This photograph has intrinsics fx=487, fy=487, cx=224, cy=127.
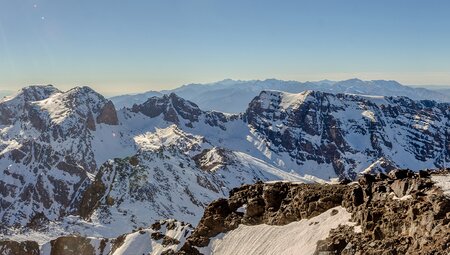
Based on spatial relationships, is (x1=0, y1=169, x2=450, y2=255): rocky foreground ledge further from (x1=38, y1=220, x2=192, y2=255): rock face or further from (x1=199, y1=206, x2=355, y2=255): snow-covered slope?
(x1=199, y1=206, x2=355, y2=255): snow-covered slope

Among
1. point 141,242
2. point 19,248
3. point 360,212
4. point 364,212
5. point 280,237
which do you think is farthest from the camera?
point 19,248

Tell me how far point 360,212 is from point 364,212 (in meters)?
1.28

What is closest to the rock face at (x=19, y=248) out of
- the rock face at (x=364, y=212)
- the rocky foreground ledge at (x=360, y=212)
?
the rocky foreground ledge at (x=360, y=212)

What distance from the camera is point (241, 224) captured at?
92562 millimetres

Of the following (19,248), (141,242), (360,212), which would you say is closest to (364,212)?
(360,212)

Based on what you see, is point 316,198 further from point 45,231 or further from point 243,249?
point 45,231

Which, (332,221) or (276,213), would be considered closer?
(332,221)

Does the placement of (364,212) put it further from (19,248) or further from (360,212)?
(19,248)

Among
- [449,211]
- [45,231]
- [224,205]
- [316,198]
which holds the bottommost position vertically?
[45,231]

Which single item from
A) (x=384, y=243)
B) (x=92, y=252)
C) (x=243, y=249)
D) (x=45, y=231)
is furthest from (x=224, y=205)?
(x=45, y=231)

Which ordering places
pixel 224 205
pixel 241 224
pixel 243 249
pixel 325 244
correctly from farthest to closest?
pixel 224 205 → pixel 241 224 → pixel 243 249 → pixel 325 244

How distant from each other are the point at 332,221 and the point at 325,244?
937cm

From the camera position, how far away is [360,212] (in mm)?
65312

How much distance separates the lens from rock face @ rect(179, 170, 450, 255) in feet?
171
